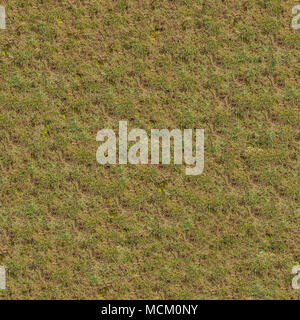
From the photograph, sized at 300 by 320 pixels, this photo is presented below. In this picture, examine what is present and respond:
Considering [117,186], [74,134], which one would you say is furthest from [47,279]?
[74,134]

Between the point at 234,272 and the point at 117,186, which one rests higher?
the point at 117,186

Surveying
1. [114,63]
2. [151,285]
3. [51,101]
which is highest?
[114,63]

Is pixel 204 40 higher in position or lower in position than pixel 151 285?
higher

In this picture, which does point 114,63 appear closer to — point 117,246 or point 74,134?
point 74,134

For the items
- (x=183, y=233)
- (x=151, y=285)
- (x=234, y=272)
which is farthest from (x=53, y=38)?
(x=234, y=272)

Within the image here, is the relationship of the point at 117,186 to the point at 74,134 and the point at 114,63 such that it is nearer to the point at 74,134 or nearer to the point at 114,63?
the point at 74,134

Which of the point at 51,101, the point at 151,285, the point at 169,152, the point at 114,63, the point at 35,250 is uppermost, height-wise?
the point at 114,63
